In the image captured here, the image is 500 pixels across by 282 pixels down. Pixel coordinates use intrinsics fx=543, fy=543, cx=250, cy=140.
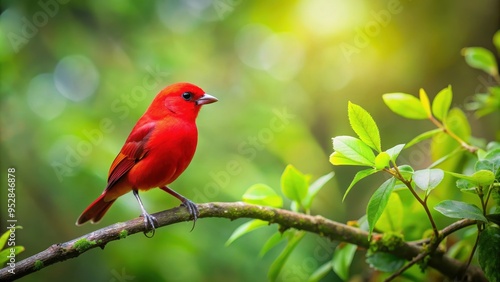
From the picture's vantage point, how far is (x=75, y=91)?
3.47m

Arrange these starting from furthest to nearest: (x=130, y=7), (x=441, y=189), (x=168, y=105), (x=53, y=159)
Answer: (x=130, y=7), (x=53, y=159), (x=168, y=105), (x=441, y=189)

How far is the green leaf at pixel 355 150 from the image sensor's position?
4.56ft

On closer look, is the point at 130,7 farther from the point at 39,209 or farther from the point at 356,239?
the point at 356,239

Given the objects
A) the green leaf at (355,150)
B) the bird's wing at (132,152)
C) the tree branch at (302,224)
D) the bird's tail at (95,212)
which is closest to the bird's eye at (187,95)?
the bird's wing at (132,152)

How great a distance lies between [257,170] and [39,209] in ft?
4.26

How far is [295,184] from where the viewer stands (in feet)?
6.43

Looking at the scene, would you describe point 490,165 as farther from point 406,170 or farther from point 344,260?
point 344,260

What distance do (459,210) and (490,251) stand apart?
0.16 meters

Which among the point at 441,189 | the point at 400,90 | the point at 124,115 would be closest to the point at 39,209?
the point at 124,115
